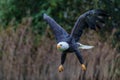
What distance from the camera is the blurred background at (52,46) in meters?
4.96

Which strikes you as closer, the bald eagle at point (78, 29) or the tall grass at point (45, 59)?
the bald eagle at point (78, 29)

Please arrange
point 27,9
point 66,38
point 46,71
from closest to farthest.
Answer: point 66,38 < point 46,71 < point 27,9

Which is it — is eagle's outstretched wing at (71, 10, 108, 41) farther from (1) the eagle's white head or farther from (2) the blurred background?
(2) the blurred background

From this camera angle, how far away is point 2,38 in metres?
5.52

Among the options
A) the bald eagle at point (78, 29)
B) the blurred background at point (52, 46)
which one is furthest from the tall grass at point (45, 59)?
the bald eagle at point (78, 29)

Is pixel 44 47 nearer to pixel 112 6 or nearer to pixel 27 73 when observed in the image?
pixel 27 73

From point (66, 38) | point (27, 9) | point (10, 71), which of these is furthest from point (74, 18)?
point (66, 38)

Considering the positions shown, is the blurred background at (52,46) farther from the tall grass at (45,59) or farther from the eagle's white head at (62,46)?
the eagle's white head at (62,46)

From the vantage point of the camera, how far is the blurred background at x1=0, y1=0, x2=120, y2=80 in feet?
16.3

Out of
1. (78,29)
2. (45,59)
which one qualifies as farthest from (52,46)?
(78,29)

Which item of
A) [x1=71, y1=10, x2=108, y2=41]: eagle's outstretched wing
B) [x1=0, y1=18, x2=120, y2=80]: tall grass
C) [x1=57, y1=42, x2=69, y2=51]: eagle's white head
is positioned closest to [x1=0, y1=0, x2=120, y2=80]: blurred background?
[x1=0, y1=18, x2=120, y2=80]: tall grass

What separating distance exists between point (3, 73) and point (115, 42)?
150cm

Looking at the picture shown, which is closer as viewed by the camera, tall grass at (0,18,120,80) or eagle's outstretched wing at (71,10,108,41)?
eagle's outstretched wing at (71,10,108,41)

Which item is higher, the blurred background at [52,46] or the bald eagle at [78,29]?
the bald eagle at [78,29]
